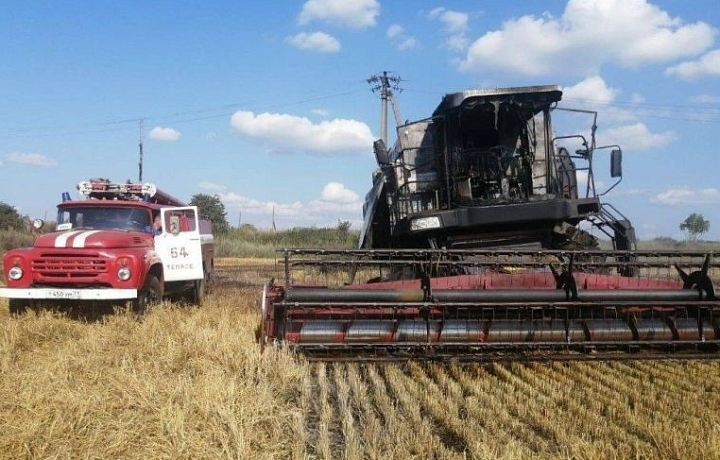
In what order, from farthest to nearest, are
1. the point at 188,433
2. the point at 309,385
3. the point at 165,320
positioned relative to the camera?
the point at 165,320 < the point at 309,385 < the point at 188,433

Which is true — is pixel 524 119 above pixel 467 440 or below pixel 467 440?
above

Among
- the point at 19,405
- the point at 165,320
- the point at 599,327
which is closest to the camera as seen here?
the point at 19,405

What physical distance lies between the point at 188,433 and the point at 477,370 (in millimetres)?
2972

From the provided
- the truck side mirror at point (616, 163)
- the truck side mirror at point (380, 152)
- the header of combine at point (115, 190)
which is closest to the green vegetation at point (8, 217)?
the header of combine at point (115, 190)

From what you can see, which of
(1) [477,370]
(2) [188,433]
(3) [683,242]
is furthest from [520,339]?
(3) [683,242]

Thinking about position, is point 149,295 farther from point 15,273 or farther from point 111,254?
point 15,273

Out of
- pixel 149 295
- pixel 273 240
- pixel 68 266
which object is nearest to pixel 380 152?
pixel 149 295

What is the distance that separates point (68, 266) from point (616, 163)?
25.2ft

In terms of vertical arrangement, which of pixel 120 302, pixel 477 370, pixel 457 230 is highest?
pixel 457 230

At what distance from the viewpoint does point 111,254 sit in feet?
26.0

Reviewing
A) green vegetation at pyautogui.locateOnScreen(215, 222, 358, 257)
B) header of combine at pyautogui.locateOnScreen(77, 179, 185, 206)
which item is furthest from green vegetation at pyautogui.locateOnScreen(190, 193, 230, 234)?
header of combine at pyautogui.locateOnScreen(77, 179, 185, 206)

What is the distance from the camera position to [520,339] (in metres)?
5.75

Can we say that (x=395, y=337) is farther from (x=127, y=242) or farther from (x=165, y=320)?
(x=127, y=242)

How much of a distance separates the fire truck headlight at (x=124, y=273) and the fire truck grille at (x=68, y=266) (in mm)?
226
